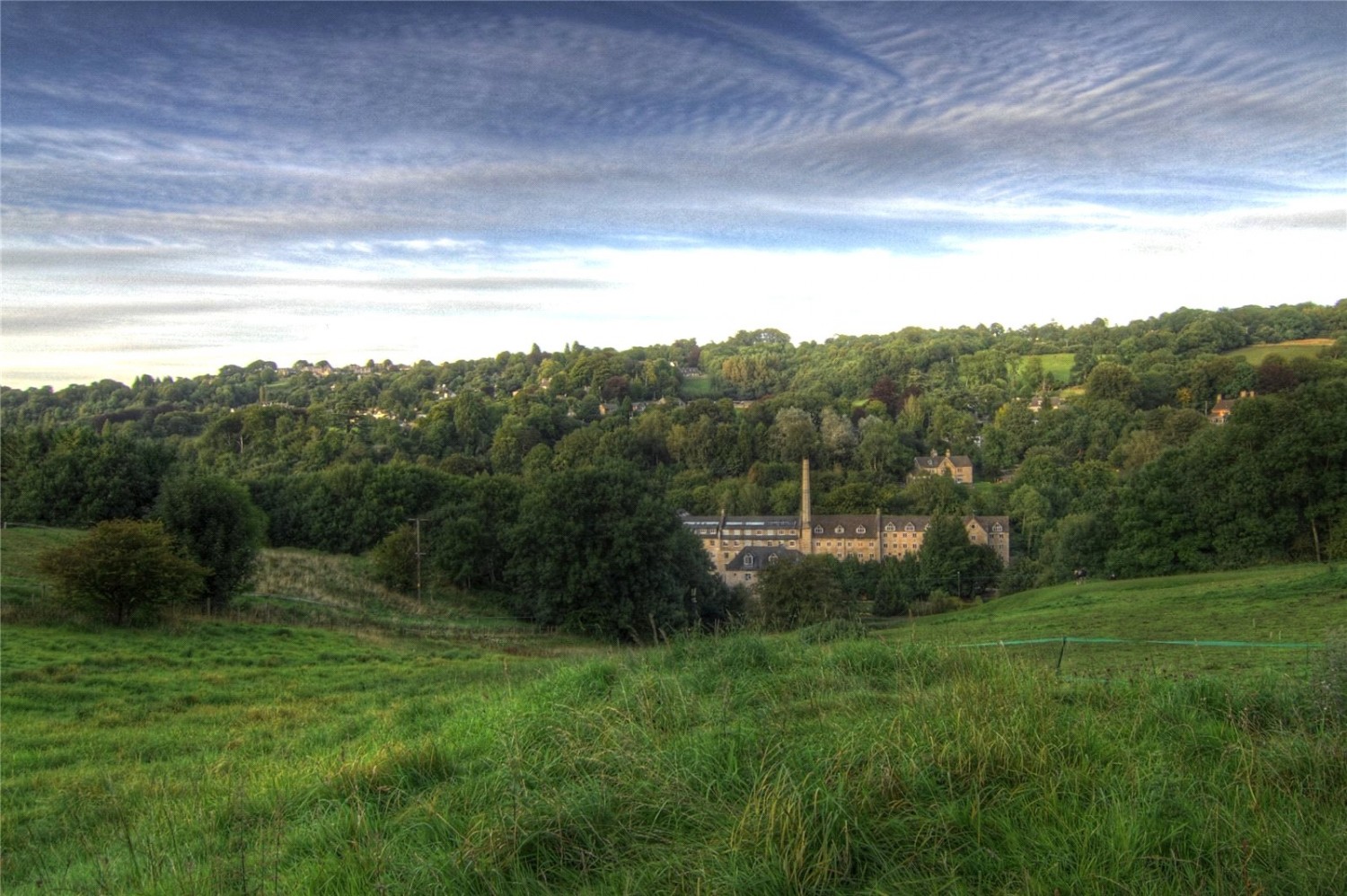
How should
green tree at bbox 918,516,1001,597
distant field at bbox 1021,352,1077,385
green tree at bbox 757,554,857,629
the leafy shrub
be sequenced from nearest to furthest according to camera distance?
the leafy shrub → green tree at bbox 757,554,857,629 → green tree at bbox 918,516,1001,597 → distant field at bbox 1021,352,1077,385

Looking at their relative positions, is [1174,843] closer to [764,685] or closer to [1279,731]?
[1279,731]

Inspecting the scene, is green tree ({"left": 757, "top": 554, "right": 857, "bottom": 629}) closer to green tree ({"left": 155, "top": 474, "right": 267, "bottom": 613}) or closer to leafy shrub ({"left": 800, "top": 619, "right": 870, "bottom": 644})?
green tree ({"left": 155, "top": 474, "right": 267, "bottom": 613})

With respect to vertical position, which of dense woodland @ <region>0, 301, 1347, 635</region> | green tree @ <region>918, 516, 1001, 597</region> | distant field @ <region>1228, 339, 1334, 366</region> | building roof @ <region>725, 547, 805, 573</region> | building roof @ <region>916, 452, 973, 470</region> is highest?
distant field @ <region>1228, 339, 1334, 366</region>

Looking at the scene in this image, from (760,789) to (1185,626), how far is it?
11.5m

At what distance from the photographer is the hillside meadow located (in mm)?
3543

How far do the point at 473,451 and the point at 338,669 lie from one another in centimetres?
7952

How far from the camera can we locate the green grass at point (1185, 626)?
7941mm

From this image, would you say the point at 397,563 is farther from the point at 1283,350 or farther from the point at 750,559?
the point at 1283,350

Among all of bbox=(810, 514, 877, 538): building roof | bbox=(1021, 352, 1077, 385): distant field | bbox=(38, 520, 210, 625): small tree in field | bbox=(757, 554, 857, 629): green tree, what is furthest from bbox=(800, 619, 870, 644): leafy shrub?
bbox=(1021, 352, 1077, 385): distant field

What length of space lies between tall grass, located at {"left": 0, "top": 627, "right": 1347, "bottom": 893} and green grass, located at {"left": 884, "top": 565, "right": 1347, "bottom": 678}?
5.32 feet

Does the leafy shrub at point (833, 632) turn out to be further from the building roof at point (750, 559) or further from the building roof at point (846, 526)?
the building roof at point (846, 526)

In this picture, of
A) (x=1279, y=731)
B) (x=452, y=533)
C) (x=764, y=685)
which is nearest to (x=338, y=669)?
(x=764, y=685)

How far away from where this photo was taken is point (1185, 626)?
1283cm

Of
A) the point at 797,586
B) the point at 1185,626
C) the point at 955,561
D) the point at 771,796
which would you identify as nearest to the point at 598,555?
the point at 797,586
